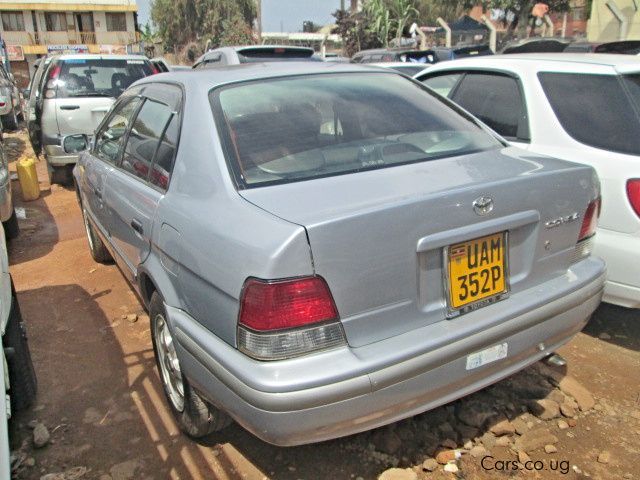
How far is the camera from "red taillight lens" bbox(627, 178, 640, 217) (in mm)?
3104

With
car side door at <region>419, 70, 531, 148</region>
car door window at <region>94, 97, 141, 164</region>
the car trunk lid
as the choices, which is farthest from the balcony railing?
the car trunk lid

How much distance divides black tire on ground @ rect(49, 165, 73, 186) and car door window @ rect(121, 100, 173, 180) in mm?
5656

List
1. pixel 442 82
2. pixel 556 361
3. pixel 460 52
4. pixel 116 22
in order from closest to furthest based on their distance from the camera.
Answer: pixel 556 361
pixel 442 82
pixel 460 52
pixel 116 22

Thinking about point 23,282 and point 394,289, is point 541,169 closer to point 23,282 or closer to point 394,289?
point 394,289

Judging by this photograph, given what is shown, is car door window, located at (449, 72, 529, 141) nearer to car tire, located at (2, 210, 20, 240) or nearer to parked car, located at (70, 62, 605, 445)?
parked car, located at (70, 62, 605, 445)

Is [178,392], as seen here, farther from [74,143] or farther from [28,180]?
[28,180]

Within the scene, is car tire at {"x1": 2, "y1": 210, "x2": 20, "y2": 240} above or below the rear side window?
below

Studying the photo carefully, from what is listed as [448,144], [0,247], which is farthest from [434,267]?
[0,247]

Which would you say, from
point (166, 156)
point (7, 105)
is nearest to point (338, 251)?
point (166, 156)

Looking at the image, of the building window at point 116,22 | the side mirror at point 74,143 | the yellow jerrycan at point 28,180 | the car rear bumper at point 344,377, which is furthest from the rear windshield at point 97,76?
the building window at point 116,22

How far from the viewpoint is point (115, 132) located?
3883 mm

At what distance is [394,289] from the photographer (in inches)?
77.7

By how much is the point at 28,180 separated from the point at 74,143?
386 centimetres

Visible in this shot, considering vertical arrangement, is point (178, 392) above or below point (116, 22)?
below
